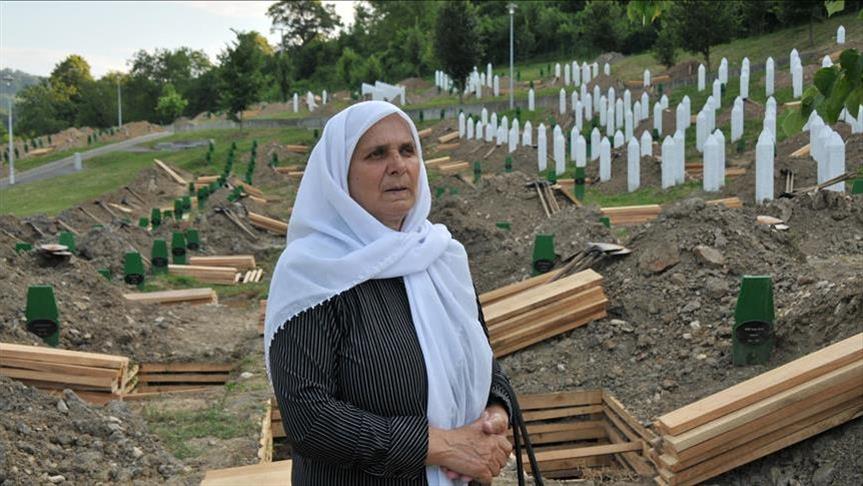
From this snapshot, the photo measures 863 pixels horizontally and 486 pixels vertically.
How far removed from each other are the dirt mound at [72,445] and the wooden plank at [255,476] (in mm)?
883

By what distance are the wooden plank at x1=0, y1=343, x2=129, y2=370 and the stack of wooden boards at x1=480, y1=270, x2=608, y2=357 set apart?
3.25 metres

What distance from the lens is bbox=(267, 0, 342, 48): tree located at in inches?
3875

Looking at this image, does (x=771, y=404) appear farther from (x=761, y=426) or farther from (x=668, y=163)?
(x=668, y=163)

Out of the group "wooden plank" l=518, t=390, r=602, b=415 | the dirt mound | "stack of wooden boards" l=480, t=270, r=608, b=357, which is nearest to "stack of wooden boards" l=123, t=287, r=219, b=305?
"stack of wooden boards" l=480, t=270, r=608, b=357

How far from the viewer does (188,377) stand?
941 centimetres

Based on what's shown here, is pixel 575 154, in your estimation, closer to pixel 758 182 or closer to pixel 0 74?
pixel 758 182

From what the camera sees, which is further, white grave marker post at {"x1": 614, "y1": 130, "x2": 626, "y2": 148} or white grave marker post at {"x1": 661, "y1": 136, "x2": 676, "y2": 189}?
white grave marker post at {"x1": 614, "y1": 130, "x2": 626, "y2": 148}

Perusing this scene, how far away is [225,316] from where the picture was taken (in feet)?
41.0

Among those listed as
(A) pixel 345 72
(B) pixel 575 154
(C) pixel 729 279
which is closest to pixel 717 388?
(C) pixel 729 279

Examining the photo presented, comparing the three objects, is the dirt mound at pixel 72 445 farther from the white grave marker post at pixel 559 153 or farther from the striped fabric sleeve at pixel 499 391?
the white grave marker post at pixel 559 153

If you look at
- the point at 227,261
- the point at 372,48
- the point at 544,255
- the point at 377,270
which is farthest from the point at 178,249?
the point at 372,48

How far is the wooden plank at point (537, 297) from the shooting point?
8.49 m

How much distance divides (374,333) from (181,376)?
735 centimetres

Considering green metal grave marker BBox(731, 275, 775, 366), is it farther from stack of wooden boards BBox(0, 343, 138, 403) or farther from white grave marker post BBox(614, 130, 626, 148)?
white grave marker post BBox(614, 130, 626, 148)
